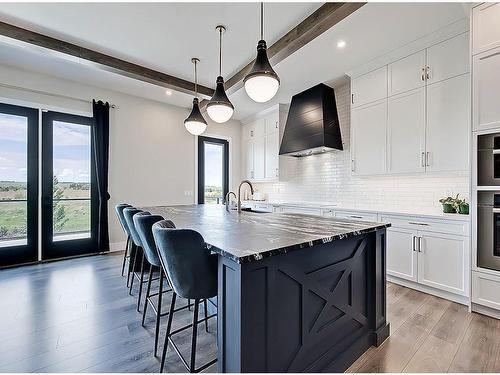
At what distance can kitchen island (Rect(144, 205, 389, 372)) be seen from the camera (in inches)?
47.8

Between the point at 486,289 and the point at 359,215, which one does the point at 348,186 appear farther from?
the point at 486,289

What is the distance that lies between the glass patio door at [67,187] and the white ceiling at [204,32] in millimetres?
942

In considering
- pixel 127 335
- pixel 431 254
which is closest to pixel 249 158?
pixel 431 254

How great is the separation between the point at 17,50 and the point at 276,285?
14.6 ft

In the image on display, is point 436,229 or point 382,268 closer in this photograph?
point 382,268

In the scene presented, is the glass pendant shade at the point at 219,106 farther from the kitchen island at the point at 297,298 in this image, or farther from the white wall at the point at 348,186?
the white wall at the point at 348,186

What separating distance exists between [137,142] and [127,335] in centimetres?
380

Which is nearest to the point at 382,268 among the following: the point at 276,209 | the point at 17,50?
the point at 276,209

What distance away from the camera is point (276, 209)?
5.08 m

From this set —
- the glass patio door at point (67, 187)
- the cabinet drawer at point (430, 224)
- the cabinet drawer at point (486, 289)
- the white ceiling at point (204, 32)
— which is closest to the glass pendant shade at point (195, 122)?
the white ceiling at point (204, 32)

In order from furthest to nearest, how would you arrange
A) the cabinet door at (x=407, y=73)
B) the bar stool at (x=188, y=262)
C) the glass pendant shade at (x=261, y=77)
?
1. the cabinet door at (x=407, y=73)
2. the glass pendant shade at (x=261, y=77)
3. the bar stool at (x=188, y=262)

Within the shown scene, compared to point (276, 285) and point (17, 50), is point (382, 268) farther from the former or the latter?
point (17, 50)

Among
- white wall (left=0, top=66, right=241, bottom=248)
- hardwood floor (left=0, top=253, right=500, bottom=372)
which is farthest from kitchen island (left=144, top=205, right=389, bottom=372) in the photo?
white wall (left=0, top=66, right=241, bottom=248)

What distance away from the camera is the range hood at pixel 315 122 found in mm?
4207
